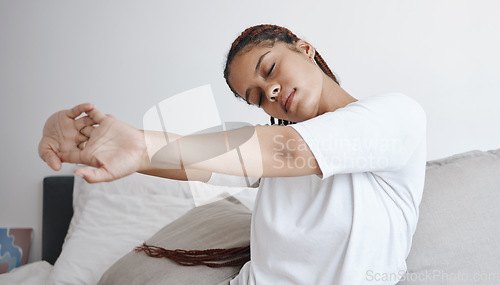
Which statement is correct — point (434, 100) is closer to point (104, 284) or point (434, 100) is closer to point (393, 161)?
point (393, 161)

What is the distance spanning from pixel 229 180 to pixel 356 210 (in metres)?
0.40

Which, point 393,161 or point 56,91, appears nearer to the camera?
point 393,161

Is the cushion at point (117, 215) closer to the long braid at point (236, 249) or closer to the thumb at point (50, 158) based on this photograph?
the long braid at point (236, 249)

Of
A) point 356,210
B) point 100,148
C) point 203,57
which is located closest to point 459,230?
point 356,210

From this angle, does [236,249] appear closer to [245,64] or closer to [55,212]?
[245,64]

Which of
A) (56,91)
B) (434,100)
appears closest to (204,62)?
(56,91)

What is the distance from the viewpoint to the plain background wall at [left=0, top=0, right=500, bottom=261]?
1991 mm

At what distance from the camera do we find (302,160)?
656mm

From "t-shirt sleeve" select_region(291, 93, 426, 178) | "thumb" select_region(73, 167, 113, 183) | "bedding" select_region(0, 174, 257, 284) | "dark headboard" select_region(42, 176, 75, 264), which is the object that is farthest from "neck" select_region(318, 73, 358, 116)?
"dark headboard" select_region(42, 176, 75, 264)

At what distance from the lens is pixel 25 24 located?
2.20 metres

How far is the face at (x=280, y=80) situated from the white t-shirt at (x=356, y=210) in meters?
0.17

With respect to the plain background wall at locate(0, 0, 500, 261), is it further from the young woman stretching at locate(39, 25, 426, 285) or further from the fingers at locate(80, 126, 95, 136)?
the fingers at locate(80, 126, 95, 136)

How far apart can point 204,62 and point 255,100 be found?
45.0 inches

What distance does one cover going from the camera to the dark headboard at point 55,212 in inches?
91.3
